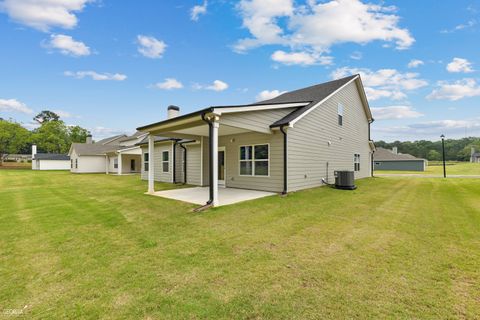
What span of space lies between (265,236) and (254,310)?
2178 millimetres

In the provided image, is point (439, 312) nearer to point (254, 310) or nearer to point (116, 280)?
point (254, 310)

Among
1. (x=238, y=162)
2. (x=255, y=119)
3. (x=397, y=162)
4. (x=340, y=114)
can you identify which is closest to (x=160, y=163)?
(x=238, y=162)

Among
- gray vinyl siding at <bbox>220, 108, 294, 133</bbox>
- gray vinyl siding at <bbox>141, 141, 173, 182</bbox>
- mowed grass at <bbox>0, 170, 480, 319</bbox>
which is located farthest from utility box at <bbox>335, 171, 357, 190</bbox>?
gray vinyl siding at <bbox>141, 141, 173, 182</bbox>

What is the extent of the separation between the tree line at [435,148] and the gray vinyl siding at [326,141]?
65142 mm

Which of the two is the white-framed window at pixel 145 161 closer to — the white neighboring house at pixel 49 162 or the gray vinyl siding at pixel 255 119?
the gray vinyl siding at pixel 255 119

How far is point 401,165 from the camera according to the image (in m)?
37.1

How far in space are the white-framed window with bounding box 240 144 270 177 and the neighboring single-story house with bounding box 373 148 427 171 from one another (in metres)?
37.1

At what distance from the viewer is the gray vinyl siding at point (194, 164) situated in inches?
486

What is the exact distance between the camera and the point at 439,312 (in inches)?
85.9

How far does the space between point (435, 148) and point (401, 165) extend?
51458 mm

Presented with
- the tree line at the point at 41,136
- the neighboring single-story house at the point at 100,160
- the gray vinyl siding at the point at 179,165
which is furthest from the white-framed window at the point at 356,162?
the tree line at the point at 41,136

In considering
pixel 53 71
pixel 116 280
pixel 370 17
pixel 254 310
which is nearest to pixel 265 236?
pixel 254 310

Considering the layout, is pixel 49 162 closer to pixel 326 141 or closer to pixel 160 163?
pixel 160 163

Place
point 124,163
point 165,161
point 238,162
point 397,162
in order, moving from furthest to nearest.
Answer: point 397,162 < point 124,163 < point 165,161 < point 238,162
